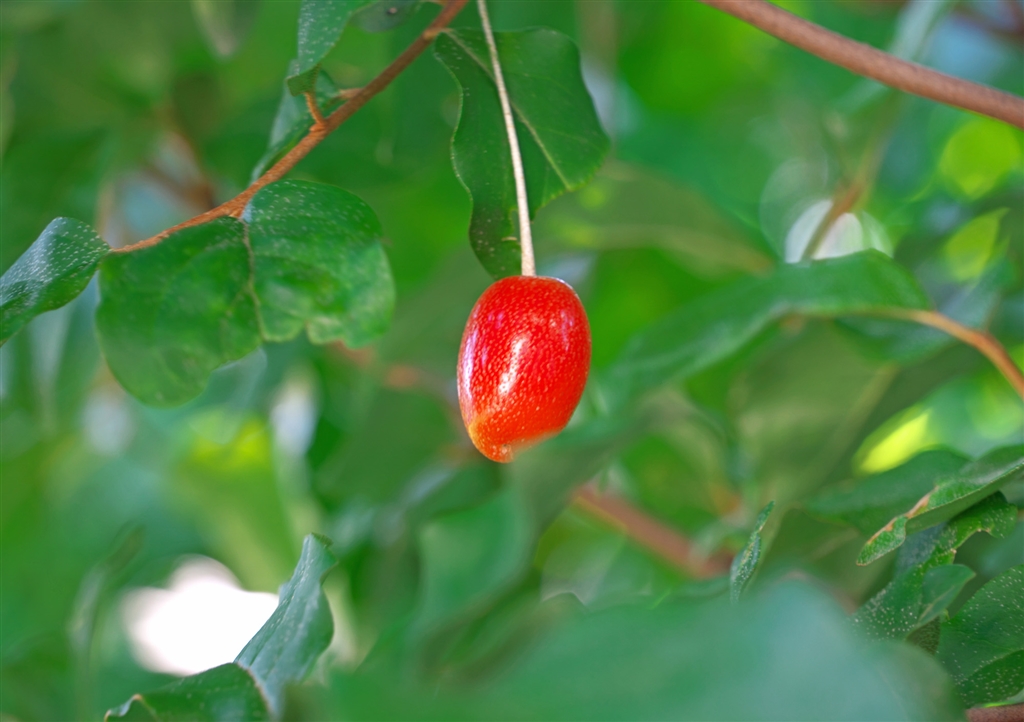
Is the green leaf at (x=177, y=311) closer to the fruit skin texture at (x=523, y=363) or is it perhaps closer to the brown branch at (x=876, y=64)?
the fruit skin texture at (x=523, y=363)

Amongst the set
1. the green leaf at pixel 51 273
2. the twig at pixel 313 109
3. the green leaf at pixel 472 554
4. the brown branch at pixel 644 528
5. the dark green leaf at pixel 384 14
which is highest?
the dark green leaf at pixel 384 14

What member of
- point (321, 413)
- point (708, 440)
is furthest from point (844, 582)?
point (321, 413)

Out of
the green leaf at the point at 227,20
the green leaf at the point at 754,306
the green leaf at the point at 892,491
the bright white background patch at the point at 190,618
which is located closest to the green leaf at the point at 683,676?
the green leaf at the point at 892,491

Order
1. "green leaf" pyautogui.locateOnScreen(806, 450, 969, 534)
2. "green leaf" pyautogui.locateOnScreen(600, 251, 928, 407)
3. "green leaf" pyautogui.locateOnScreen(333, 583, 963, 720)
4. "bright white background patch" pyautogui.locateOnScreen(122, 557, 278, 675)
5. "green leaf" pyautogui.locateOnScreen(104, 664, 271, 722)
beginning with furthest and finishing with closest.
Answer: "bright white background patch" pyautogui.locateOnScreen(122, 557, 278, 675) → "green leaf" pyautogui.locateOnScreen(600, 251, 928, 407) → "green leaf" pyautogui.locateOnScreen(806, 450, 969, 534) → "green leaf" pyautogui.locateOnScreen(104, 664, 271, 722) → "green leaf" pyautogui.locateOnScreen(333, 583, 963, 720)

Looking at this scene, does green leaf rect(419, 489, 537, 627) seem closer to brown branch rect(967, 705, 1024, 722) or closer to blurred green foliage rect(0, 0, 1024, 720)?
blurred green foliage rect(0, 0, 1024, 720)

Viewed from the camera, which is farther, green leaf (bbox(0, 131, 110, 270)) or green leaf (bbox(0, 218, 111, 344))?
green leaf (bbox(0, 131, 110, 270))

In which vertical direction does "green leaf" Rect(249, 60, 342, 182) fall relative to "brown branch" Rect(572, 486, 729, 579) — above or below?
above

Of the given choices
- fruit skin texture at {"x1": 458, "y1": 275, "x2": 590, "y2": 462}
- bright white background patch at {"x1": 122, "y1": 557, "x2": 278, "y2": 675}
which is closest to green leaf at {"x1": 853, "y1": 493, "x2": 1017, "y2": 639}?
fruit skin texture at {"x1": 458, "y1": 275, "x2": 590, "y2": 462}
